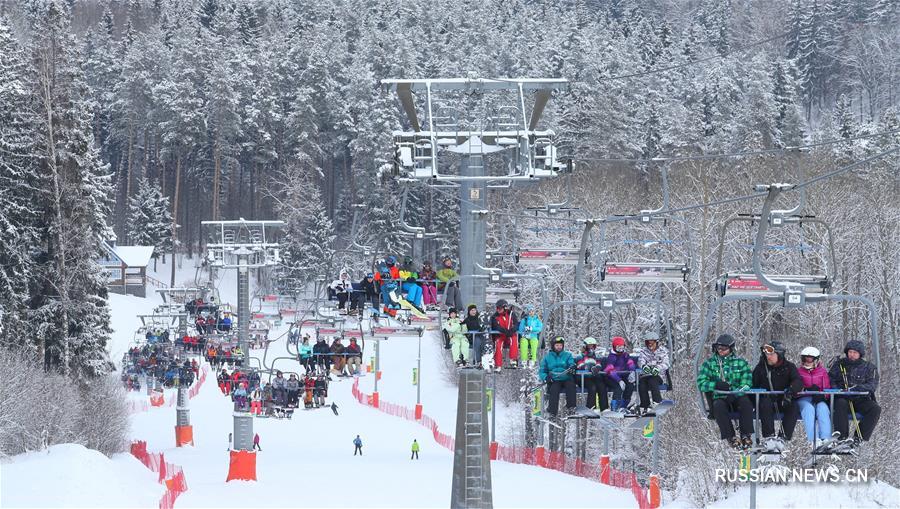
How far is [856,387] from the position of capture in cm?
1692

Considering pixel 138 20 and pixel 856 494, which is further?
pixel 138 20

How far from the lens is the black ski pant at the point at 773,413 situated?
17.2m

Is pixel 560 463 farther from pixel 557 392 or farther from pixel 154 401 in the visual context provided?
pixel 154 401

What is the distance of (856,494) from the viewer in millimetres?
28062

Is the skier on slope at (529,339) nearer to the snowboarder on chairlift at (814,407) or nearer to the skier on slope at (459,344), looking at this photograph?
the skier on slope at (459,344)

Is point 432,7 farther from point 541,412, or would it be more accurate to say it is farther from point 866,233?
point 541,412

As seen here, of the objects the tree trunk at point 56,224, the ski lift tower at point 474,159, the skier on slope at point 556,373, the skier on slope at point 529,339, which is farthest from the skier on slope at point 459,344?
the tree trunk at point 56,224

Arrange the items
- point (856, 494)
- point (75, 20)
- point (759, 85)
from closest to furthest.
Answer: point (856, 494) → point (759, 85) → point (75, 20)

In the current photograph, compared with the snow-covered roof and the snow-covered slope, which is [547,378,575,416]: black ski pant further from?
the snow-covered roof

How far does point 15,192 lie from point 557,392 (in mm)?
23075

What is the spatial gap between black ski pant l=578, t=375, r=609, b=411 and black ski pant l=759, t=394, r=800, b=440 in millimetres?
4093

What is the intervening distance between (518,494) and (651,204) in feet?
96.5

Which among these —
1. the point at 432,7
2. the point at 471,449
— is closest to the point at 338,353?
the point at 471,449

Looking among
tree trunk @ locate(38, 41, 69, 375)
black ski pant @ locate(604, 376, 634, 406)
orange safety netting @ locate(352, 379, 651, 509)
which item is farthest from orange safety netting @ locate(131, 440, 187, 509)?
black ski pant @ locate(604, 376, 634, 406)
